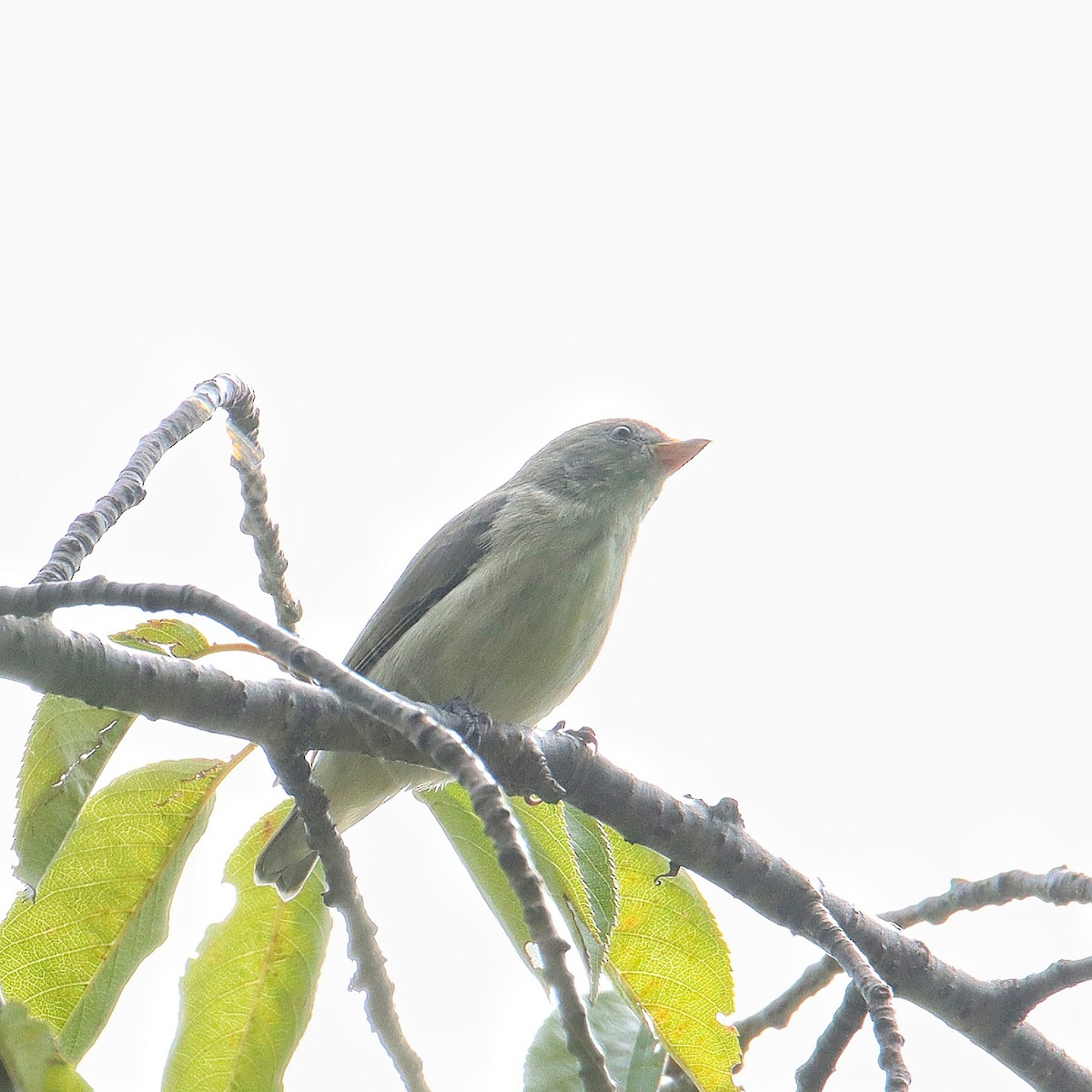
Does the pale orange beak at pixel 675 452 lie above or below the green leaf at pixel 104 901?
above

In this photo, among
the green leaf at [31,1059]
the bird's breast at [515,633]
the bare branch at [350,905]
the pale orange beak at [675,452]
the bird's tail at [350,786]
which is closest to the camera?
the green leaf at [31,1059]

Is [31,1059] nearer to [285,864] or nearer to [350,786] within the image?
[285,864]

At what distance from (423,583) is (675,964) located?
225cm

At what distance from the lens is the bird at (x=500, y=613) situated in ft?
15.2

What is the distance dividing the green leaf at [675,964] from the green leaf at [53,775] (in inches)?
53.6

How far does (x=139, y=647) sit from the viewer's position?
2990 millimetres

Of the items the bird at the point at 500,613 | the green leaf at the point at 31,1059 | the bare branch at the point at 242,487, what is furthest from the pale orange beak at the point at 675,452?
the green leaf at the point at 31,1059

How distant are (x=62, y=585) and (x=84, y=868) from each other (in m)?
1.23

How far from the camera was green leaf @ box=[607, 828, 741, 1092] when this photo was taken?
126 inches

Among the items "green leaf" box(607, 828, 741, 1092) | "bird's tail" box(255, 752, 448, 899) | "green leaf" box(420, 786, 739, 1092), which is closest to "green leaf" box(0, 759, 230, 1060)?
"bird's tail" box(255, 752, 448, 899)

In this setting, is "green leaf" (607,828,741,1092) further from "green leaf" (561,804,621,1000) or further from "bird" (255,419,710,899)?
"bird" (255,419,710,899)

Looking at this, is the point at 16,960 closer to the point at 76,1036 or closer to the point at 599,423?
the point at 76,1036

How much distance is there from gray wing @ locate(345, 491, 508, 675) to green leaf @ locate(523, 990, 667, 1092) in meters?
2.05

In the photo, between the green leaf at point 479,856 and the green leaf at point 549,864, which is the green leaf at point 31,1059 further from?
the green leaf at point 479,856
